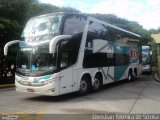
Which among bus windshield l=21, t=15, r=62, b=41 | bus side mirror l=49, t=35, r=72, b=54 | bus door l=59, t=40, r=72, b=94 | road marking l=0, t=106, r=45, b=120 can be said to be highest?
bus windshield l=21, t=15, r=62, b=41

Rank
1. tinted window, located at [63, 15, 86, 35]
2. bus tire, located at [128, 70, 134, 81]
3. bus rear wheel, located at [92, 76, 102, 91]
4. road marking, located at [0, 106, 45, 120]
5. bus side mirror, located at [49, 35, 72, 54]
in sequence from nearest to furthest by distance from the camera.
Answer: road marking, located at [0, 106, 45, 120] → bus side mirror, located at [49, 35, 72, 54] → tinted window, located at [63, 15, 86, 35] → bus rear wheel, located at [92, 76, 102, 91] → bus tire, located at [128, 70, 134, 81]

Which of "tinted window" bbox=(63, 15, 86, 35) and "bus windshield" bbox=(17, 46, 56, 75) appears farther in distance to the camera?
"tinted window" bbox=(63, 15, 86, 35)

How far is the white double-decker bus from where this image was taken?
12.0 m

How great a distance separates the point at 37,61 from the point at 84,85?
2.98 metres

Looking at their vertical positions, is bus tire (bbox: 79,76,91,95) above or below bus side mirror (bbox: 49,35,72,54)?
below

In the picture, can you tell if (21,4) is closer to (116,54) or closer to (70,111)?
(116,54)

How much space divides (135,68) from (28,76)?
40.1 ft

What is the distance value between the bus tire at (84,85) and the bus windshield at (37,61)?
2.43 meters

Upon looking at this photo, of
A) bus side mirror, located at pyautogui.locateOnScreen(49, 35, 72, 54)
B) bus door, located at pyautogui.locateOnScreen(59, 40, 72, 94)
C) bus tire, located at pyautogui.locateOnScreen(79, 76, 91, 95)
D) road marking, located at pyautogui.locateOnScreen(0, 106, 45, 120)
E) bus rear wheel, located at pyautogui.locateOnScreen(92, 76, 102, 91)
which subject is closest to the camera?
road marking, located at pyautogui.locateOnScreen(0, 106, 45, 120)

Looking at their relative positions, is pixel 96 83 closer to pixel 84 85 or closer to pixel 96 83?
pixel 96 83

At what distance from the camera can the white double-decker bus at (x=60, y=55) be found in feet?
39.4

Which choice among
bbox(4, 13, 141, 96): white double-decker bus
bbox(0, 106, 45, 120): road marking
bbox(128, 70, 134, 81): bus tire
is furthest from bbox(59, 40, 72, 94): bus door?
bbox(128, 70, 134, 81): bus tire

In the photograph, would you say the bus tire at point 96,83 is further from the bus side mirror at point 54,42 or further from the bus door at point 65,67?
the bus side mirror at point 54,42

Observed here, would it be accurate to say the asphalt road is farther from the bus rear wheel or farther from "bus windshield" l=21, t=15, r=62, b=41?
"bus windshield" l=21, t=15, r=62, b=41
